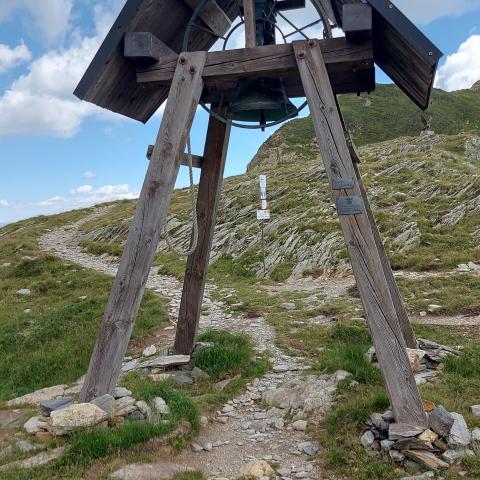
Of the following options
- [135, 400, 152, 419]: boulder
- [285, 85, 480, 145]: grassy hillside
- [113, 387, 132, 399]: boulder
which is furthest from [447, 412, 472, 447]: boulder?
[285, 85, 480, 145]: grassy hillside

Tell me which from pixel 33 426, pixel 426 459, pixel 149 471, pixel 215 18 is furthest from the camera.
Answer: pixel 215 18

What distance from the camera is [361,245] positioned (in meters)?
4.79

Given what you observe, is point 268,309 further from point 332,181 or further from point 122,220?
point 122,220

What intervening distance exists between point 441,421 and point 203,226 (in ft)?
14.2

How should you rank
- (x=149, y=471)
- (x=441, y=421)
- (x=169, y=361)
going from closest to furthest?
(x=149, y=471) → (x=441, y=421) → (x=169, y=361)

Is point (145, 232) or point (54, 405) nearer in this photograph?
point (145, 232)

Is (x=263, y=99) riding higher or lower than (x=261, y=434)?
higher

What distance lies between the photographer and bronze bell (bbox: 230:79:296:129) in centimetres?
566

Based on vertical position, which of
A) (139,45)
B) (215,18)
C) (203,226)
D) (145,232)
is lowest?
(145,232)

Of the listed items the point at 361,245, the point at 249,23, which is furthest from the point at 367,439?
the point at 249,23

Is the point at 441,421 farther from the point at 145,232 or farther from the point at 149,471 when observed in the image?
the point at 145,232

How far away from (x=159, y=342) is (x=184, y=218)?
58.9 feet

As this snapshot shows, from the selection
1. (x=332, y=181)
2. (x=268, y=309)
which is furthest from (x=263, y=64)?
(x=268, y=309)

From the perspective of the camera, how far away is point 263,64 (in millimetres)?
5219
